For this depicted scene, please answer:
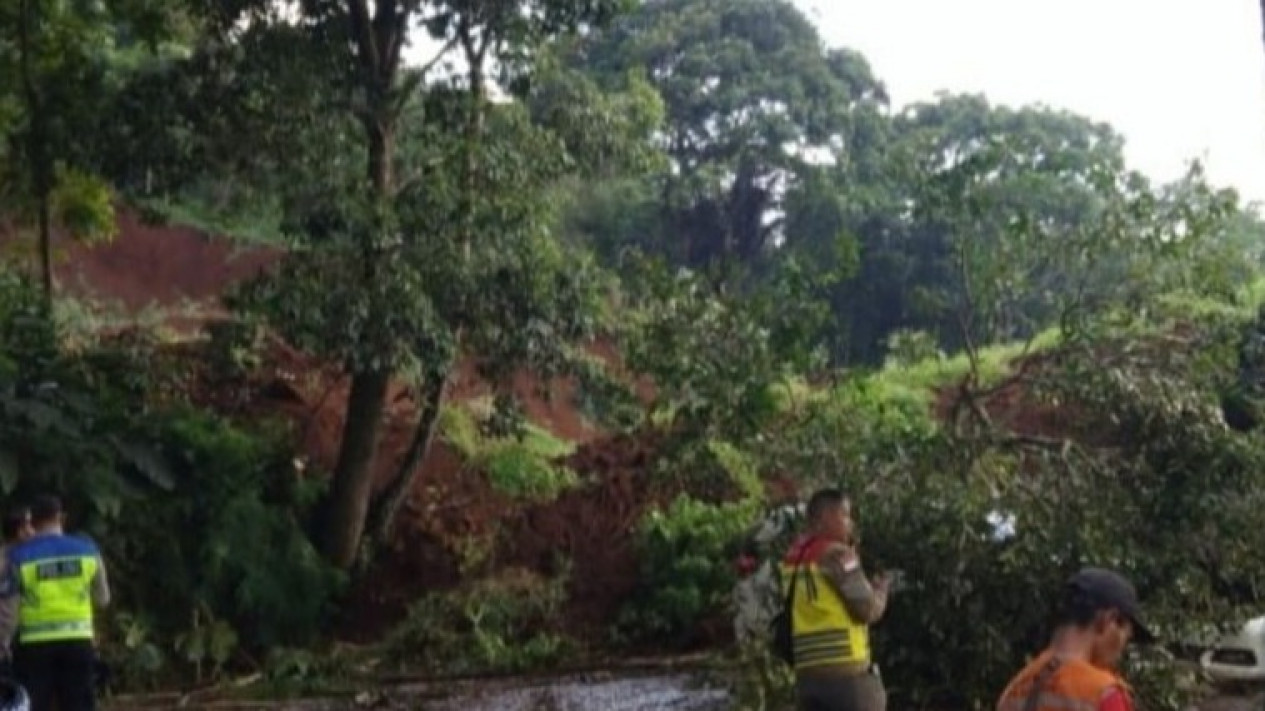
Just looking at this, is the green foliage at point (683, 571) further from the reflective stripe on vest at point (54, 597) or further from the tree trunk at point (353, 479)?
the reflective stripe on vest at point (54, 597)

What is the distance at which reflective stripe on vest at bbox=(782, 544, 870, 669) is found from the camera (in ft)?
28.3

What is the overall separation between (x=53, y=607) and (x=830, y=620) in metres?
4.77

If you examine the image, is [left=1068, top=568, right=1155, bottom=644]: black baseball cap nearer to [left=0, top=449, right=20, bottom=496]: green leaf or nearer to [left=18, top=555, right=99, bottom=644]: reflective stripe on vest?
[left=18, top=555, right=99, bottom=644]: reflective stripe on vest

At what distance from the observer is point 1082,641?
4.99m

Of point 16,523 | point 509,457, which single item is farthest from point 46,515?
point 509,457

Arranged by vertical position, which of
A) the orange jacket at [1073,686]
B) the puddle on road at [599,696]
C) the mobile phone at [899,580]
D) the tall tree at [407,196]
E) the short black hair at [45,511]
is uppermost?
the tall tree at [407,196]

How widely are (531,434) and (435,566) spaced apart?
3.47 metres

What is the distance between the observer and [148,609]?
1848 centimetres

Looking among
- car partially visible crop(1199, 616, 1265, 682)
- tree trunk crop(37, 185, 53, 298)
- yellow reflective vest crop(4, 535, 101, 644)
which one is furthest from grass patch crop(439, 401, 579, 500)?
yellow reflective vest crop(4, 535, 101, 644)

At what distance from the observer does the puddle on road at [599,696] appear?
1505cm

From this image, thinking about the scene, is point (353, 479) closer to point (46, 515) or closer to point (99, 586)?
point (99, 586)

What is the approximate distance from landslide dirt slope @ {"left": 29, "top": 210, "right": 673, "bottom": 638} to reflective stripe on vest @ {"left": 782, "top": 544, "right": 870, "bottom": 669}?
1039cm

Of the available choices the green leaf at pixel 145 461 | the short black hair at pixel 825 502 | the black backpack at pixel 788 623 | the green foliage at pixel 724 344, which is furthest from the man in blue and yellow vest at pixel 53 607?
the green leaf at pixel 145 461

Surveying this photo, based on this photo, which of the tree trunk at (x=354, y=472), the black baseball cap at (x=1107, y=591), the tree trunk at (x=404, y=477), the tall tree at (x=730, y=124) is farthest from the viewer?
the tall tree at (x=730, y=124)
